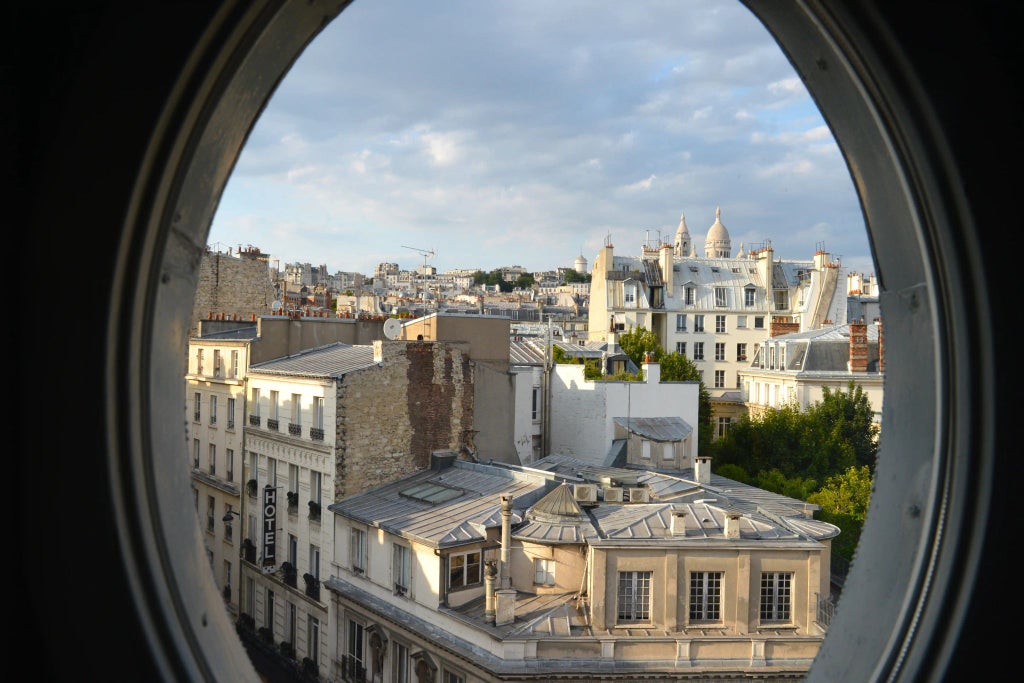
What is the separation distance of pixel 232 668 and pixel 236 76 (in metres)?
1.19

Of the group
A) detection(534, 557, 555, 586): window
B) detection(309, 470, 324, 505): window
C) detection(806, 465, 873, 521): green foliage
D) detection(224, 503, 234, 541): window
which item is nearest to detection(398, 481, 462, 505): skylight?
detection(309, 470, 324, 505): window

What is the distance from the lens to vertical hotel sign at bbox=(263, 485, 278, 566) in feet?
66.2

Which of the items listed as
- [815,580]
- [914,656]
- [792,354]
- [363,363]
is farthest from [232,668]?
[792,354]

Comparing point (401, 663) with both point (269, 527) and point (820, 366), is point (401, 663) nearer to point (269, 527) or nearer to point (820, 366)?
point (269, 527)

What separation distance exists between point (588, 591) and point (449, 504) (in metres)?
4.02

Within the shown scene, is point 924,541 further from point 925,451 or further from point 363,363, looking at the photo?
point 363,363

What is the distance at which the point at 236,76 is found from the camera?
5.41 ft

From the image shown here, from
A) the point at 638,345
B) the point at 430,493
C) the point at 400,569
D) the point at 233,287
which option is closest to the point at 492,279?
the point at 638,345

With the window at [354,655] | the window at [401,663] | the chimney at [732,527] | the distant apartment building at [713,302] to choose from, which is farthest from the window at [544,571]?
the distant apartment building at [713,302]

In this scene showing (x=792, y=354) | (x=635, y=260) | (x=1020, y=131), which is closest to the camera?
(x=1020, y=131)

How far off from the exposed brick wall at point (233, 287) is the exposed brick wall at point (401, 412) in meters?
11.8

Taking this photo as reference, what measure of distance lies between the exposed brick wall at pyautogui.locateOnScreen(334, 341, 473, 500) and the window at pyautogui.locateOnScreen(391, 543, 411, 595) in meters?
2.99

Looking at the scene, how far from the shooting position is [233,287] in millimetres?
30875

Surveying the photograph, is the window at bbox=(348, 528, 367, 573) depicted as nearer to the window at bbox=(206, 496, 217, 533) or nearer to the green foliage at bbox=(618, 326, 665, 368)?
the window at bbox=(206, 496, 217, 533)
